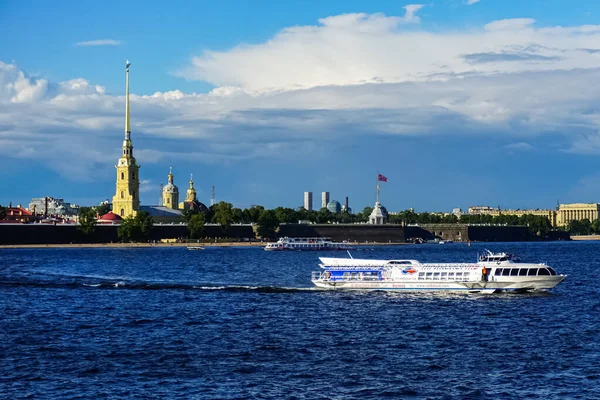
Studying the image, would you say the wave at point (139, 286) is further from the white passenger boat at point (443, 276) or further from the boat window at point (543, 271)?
the boat window at point (543, 271)

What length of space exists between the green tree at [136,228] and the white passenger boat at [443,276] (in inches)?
4975

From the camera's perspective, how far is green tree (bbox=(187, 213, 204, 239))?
644ft

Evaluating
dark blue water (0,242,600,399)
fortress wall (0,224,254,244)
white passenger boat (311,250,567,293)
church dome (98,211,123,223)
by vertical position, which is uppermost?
church dome (98,211,123,223)

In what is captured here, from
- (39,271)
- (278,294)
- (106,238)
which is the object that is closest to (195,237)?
(106,238)

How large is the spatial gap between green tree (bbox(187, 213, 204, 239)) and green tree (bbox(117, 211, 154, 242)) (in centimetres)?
926

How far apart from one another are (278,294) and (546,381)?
30.7 meters

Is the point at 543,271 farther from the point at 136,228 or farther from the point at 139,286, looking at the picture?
the point at 136,228

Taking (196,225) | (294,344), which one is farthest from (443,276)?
A: (196,225)

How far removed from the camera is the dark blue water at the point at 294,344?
102 ft

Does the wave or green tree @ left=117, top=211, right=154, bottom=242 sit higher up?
green tree @ left=117, top=211, right=154, bottom=242

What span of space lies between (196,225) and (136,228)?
48.3ft

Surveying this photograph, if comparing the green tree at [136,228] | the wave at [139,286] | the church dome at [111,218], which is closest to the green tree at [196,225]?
the green tree at [136,228]

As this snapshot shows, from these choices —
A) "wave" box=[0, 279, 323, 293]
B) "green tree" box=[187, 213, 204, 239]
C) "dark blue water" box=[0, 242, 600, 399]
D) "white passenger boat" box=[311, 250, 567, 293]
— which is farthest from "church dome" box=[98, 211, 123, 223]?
"white passenger boat" box=[311, 250, 567, 293]

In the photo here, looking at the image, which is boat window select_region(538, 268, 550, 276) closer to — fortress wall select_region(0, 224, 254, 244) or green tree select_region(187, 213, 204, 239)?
fortress wall select_region(0, 224, 254, 244)
